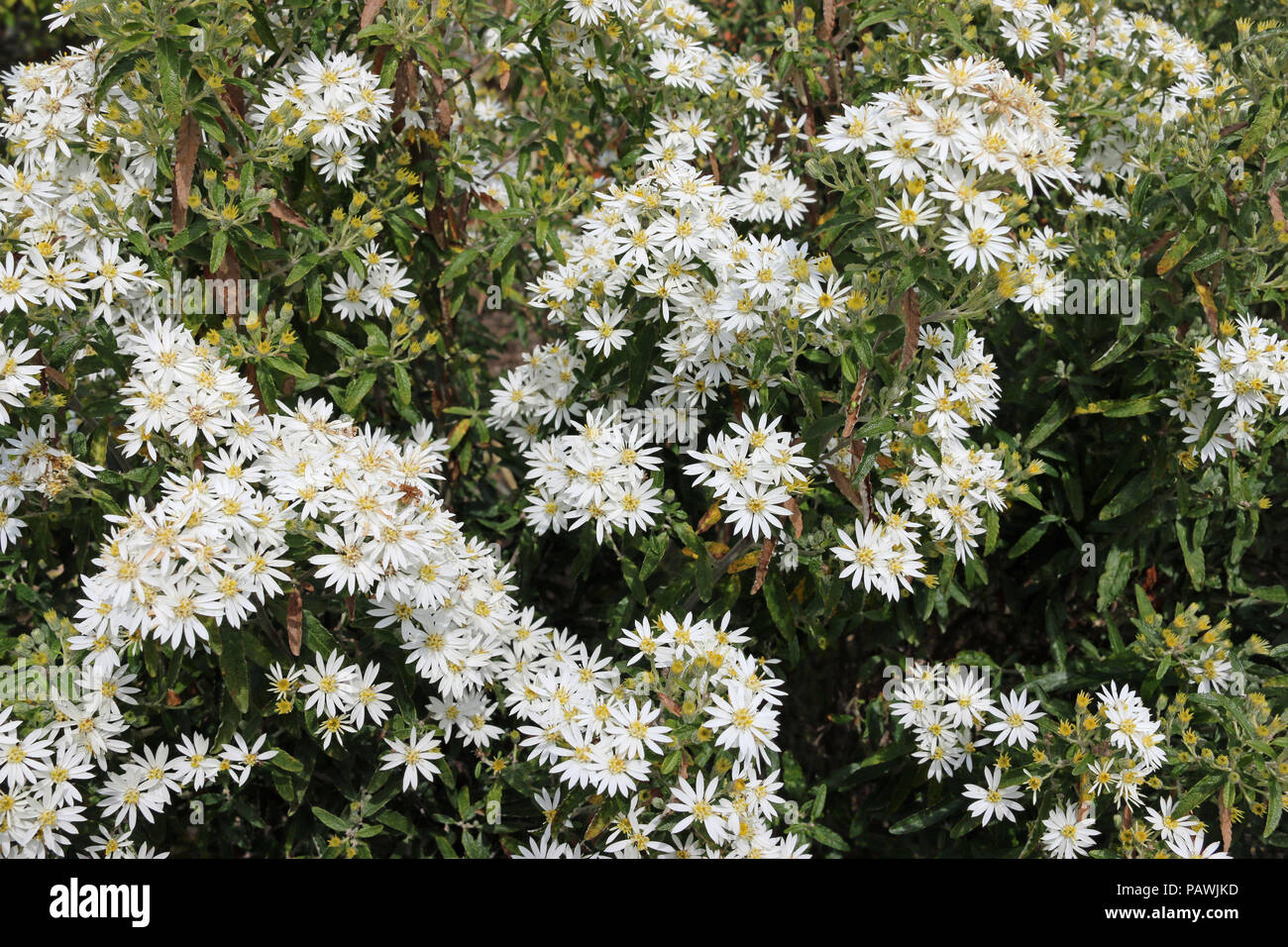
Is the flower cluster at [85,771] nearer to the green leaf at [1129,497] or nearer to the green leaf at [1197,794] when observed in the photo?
the green leaf at [1197,794]

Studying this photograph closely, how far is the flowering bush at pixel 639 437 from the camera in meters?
2.48

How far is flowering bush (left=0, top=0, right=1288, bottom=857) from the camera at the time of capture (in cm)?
248

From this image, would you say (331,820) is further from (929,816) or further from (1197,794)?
(1197,794)

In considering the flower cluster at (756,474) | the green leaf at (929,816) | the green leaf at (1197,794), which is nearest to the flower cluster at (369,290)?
the flower cluster at (756,474)

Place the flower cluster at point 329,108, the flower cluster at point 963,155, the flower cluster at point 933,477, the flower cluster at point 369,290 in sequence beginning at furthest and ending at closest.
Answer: the flower cluster at point 369,290, the flower cluster at point 329,108, the flower cluster at point 933,477, the flower cluster at point 963,155

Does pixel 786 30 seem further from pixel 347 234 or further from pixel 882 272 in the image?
pixel 347 234

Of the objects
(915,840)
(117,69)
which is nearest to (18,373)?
(117,69)

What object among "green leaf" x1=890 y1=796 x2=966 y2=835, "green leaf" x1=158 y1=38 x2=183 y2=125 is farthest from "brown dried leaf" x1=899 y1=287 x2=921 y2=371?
"green leaf" x1=158 y1=38 x2=183 y2=125

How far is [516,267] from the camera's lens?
3475 millimetres

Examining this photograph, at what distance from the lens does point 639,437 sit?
9.87 ft

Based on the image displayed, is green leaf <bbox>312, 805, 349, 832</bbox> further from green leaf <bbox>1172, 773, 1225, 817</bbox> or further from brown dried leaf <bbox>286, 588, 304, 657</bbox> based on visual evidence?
green leaf <bbox>1172, 773, 1225, 817</bbox>

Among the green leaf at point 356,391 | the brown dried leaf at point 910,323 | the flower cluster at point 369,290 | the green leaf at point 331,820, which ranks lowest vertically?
the green leaf at point 331,820

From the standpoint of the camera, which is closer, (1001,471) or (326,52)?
(1001,471)
